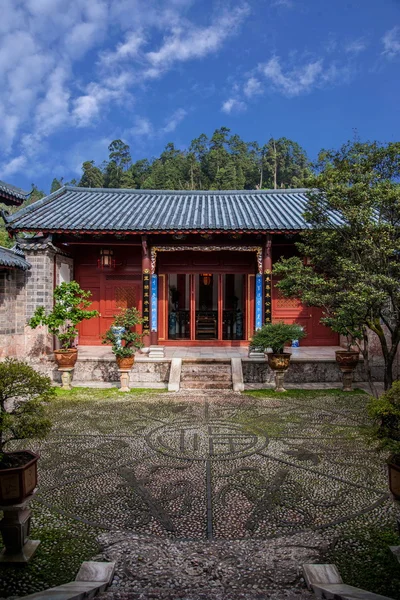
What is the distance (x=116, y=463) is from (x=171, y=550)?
5.97 feet

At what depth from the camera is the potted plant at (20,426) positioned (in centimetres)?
276

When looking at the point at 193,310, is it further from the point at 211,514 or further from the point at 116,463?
the point at 211,514

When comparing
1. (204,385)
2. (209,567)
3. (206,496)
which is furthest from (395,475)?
(204,385)

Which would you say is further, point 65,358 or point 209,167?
point 209,167

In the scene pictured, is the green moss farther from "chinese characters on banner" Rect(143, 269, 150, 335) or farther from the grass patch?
"chinese characters on banner" Rect(143, 269, 150, 335)

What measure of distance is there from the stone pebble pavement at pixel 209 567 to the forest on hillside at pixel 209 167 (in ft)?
121

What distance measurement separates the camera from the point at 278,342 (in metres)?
7.98

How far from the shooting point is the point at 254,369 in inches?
346

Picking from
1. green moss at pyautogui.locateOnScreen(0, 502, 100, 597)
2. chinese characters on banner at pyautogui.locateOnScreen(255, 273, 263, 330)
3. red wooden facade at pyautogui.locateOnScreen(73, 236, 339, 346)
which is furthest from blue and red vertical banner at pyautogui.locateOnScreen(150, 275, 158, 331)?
green moss at pyautogui.locateOnScreen(0, 502, 100, 597)

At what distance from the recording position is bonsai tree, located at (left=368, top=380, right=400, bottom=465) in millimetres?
2861

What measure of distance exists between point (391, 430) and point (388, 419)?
0.11 meters

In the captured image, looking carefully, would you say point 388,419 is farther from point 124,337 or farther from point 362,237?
point 124,337

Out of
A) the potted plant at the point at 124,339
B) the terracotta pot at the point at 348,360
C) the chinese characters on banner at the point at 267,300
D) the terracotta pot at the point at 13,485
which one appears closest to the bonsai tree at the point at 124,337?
the potted plant at the point at 124,339

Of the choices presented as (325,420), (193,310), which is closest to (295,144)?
(193,310)
